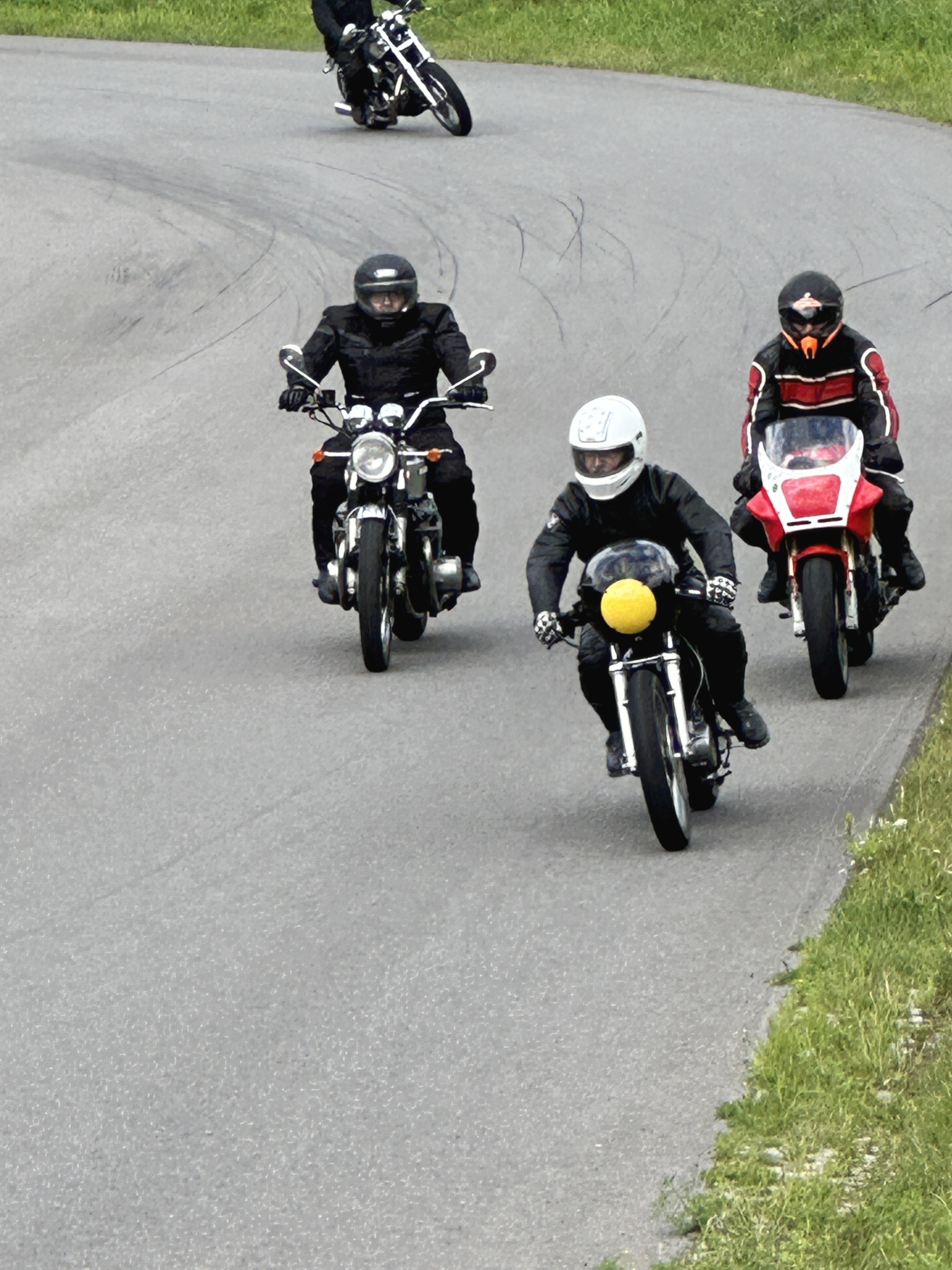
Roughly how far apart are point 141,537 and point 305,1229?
355 inches

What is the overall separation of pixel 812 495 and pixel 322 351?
10.1 feet

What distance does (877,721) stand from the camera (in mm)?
10680

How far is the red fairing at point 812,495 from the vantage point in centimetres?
1084

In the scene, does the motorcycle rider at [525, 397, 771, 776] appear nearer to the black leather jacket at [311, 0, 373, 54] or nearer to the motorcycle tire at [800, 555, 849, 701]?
the motorcycle tire at [800, 555, 849, 701]

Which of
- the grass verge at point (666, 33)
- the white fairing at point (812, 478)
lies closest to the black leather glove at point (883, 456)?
the white fairing at point (812, 478)

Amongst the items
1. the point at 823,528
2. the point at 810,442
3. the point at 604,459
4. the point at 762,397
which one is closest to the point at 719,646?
the point at 604,459

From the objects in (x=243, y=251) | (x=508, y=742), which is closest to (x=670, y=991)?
(x=508, y=742)

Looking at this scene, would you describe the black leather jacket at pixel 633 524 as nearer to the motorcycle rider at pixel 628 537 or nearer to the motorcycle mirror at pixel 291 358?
the motorcycle rider at pixel 628 537

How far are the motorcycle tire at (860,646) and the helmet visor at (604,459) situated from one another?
261cm

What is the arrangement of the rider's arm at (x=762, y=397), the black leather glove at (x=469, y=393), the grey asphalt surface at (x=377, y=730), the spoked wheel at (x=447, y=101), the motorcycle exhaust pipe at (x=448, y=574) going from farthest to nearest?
the spoked wheel at (x=447, y=101) → the motorcycle exhaust pipe at (x=448, y=574) → the black leather glove at (x=469, y=393) → the rider's arm at (x=762, y=397) → the grey asphalt surface at (x=377, y=730)

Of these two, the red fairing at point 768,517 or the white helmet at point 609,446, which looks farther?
the red fairing at point 768,517

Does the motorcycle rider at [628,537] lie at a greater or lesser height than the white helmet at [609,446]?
lesser

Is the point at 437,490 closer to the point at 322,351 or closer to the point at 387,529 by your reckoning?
the point at 387,529

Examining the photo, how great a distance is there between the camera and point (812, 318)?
11469mm
